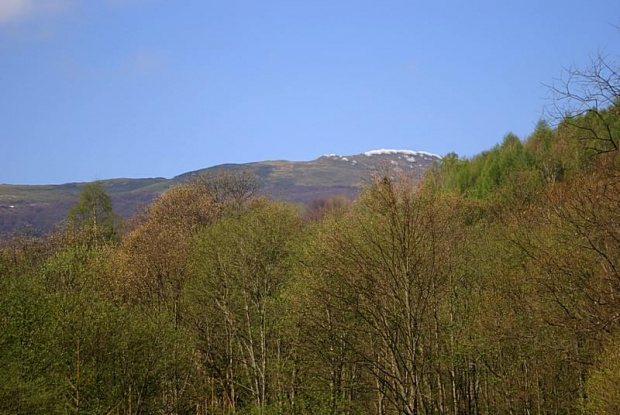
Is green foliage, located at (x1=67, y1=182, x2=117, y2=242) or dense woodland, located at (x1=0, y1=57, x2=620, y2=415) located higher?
green foliage, located at (x1=67, y1=182, x2=117, y2=242)

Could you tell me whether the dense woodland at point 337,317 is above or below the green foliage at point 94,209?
below

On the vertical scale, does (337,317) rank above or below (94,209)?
below

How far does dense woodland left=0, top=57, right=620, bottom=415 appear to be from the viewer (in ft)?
73.6

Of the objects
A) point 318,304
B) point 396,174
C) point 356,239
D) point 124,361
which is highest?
point 396,174

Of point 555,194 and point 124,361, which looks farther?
point 555,194

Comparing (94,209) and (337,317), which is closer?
(337,317)

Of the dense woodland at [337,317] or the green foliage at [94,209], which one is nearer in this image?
the dense woodland at [337,317]

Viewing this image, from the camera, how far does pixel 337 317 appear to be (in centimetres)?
2948

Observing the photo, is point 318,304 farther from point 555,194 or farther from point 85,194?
point 85,194

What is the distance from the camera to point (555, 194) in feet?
146

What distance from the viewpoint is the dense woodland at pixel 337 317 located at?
22.4 m

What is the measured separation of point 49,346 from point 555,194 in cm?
3281

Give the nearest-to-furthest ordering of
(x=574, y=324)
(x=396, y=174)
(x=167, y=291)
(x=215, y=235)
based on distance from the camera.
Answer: (x=574, y=324) → (x=396, y=174) → (x=215, y=235) → (x=167, y=291)

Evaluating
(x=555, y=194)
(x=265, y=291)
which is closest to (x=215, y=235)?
(x=265, y=291)
